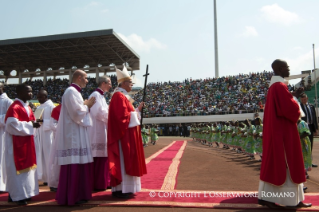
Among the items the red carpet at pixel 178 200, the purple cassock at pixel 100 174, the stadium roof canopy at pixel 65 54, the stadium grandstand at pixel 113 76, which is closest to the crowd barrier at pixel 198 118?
the stadium grandstand at pixel 113 76

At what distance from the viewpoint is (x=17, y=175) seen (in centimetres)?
471

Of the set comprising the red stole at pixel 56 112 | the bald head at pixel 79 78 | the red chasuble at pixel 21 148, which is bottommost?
the red chasuble at pixel 21 148

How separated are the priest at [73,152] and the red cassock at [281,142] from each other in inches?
101

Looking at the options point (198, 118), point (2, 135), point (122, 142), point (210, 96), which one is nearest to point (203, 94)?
point (210, 96)

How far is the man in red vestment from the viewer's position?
13.3ft

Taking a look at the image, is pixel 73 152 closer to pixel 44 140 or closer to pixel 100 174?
pixel 100 174

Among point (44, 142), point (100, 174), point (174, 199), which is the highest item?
point (44, 142)

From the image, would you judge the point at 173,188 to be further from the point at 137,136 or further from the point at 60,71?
the point at 60,71

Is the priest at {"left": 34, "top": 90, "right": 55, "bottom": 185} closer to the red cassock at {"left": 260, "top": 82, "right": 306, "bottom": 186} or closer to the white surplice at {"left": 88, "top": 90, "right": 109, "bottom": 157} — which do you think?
the white surplice at {"left": 88, "top": 90, "right": 109, "bottom": 157}

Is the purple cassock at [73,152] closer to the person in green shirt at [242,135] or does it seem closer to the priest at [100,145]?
the priest at [100,145]

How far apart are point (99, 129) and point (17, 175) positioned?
1641mm

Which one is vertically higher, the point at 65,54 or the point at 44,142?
the point at 65,54

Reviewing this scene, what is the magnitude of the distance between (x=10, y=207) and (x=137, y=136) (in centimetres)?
216

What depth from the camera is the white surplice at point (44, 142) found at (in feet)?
21.4
